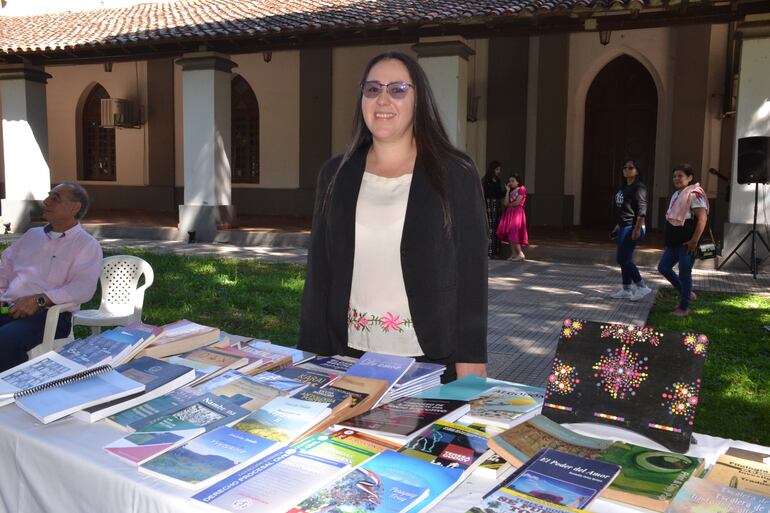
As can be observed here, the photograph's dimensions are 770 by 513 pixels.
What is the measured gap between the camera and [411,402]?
204cm

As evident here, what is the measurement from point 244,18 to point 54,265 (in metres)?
11.9

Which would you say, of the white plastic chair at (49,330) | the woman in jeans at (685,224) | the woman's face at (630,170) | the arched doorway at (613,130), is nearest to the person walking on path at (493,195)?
the woman's face at (630,170)

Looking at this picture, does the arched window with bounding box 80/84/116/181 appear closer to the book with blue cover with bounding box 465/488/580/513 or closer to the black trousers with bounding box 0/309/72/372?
the black trousers with bounding box 0/309/72/372

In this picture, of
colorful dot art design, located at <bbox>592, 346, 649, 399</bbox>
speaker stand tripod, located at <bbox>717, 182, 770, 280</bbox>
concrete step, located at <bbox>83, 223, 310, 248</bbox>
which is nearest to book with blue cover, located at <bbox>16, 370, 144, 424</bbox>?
colorful dot art design, located at <bbox>592, 346, 649, 399</bbox>

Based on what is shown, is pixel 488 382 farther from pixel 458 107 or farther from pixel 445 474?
pixel 458 107

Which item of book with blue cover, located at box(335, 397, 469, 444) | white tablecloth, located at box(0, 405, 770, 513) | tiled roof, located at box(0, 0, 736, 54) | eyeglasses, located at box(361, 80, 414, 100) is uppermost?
tiled roof, located at box(0, 0, 736, 54)

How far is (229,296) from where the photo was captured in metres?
8.21

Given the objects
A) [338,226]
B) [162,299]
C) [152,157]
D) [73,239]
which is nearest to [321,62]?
[152,157]

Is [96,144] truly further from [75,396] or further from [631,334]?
[631,334]

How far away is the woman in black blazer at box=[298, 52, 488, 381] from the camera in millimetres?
2428

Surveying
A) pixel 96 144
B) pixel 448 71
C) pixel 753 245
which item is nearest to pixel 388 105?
pixel 753 245

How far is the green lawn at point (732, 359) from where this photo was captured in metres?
4.43

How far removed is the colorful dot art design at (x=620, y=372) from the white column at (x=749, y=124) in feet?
34.4

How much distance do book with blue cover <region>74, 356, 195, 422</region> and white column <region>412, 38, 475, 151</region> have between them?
35.3ft
